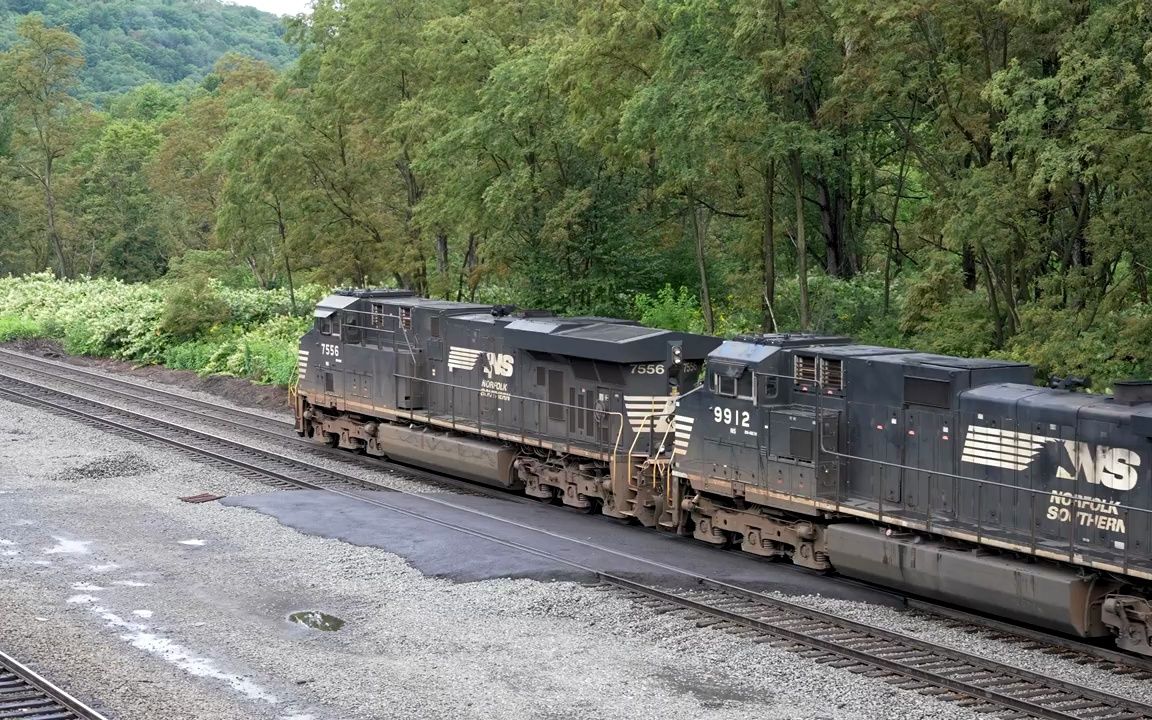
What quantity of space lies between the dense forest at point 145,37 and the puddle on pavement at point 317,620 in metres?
101

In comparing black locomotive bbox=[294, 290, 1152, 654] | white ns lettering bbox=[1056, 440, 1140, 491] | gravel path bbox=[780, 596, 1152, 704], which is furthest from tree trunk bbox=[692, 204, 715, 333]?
white ns lettering bbox=[1056, 440, 1140, 491]

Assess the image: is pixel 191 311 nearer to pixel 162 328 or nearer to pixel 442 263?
pixel 162 328

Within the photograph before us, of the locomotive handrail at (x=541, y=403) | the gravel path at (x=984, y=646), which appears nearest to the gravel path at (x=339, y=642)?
the gravel path at (x=984, y=646)

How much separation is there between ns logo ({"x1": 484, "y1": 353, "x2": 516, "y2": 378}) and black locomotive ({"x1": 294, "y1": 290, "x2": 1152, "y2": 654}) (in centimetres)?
6

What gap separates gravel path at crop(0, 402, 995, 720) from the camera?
11.3m

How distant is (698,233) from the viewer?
28312 millimetres

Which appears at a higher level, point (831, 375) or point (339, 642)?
point (831, 375)

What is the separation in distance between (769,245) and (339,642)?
15.6 m

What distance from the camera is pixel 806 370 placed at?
1600cm

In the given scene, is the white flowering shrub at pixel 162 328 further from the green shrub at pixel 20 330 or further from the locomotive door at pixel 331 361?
the locomotive door at pixel 331 361

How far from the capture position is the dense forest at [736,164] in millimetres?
19172

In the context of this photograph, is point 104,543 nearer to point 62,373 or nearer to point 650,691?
point 650,691

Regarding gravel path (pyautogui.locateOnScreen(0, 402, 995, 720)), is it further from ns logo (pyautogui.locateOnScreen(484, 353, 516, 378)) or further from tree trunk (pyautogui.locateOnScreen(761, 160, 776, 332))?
tree trunk (pyautogui.locateOnScreen(761, 160, 776, 332))

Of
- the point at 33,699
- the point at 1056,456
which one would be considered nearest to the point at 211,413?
the point at 33,699
